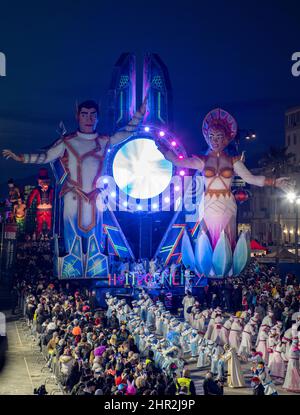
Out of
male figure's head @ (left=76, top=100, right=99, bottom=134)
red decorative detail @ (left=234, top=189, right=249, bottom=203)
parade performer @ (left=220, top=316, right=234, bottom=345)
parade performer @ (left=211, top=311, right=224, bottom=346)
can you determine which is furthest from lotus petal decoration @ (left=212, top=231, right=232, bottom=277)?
male figure's head @ (left=76, top=100, right=99, bottom=134)

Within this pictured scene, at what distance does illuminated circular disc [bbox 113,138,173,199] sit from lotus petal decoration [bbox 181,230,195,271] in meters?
4.01

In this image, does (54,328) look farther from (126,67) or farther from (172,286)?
(126,67)

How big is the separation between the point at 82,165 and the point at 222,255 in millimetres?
7291

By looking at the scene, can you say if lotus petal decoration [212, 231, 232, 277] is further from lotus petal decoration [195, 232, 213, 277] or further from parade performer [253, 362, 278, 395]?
parade performer [253, 362, 278, 395]

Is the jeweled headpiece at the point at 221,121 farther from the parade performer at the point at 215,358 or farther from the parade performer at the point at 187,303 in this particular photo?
the parade performer at the point at 215,358

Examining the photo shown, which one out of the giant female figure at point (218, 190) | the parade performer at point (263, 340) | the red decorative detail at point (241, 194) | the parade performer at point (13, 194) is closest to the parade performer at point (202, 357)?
the parade performer at point (263, 340)

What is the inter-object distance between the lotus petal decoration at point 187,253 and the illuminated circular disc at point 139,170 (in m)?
4.01

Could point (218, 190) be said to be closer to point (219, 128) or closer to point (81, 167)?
point (219, 128)

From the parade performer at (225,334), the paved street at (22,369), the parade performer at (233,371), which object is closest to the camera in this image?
the paved street at (22,369)

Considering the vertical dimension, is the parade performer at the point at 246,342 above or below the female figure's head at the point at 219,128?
below

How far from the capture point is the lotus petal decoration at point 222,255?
28500 mm

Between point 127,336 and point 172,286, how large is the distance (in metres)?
12.0
